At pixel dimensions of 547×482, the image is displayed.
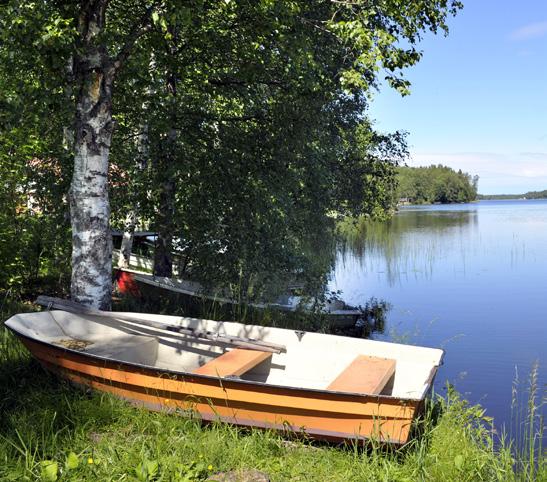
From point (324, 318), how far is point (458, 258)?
17762mm

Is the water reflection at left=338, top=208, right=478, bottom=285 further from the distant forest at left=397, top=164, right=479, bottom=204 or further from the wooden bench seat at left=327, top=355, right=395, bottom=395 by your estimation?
the distant forest at left=397, top=164, right=479, bottom=204

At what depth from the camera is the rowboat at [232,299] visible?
1109 cm

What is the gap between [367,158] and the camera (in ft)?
64.2

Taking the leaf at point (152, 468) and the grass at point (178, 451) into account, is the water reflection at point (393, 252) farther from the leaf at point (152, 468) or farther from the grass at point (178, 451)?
the leaf at point (152, 468)

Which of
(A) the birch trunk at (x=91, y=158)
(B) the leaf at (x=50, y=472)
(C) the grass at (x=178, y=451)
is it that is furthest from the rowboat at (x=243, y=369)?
(B) the leaf at (x=50, y=472)

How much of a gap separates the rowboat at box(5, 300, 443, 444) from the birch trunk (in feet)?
1.97

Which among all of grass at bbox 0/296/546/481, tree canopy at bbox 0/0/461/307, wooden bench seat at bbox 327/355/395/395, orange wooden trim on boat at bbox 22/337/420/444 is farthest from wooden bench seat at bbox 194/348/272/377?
tree canopy at bbox 0/0/461/307

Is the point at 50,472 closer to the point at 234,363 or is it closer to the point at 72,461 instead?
the point at 72,461

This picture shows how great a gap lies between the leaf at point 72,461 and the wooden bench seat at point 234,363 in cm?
162

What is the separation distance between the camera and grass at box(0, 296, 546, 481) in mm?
4352

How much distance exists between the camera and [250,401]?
5262 millimetres

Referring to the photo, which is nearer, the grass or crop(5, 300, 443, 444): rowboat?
the grass

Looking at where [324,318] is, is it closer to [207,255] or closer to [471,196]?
[207,255]

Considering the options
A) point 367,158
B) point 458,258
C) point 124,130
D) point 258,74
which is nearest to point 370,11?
point 258,74
